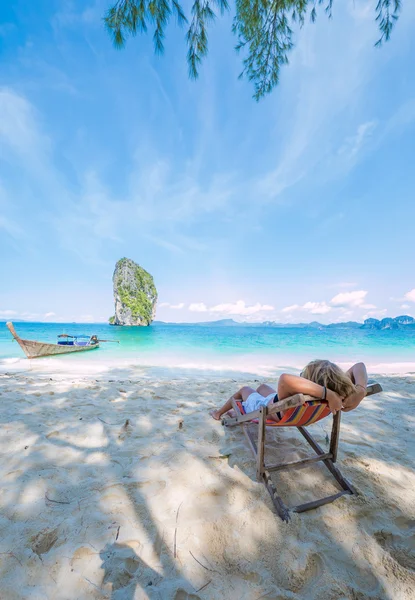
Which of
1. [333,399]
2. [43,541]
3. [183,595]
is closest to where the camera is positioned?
[183,595]

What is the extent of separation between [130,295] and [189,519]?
69.8m

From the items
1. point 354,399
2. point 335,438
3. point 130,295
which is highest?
point 130,295

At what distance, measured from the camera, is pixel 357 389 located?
7.00ft

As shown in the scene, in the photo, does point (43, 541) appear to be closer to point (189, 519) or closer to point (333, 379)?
point (189, 519)

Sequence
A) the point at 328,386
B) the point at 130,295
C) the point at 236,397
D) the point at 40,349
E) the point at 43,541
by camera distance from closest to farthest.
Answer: the point at 43,541
the point at 328,386
the point at 236,397
the point at 40,349
the point at 130,295

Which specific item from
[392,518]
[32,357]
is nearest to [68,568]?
[392,518]

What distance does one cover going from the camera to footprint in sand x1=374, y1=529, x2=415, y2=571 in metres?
1.58

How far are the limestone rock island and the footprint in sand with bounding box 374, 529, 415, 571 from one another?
69242 mm

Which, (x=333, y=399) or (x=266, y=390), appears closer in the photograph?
(x=333, y=399)

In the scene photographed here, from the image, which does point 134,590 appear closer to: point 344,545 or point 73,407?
point 344,545

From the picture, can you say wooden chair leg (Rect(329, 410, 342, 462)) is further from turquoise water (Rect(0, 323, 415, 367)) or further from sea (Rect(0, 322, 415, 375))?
turquoise water (Rect(0, 323, 415, 367))

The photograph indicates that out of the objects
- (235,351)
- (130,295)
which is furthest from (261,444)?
(130,295)

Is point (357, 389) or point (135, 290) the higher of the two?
point (135, 290)

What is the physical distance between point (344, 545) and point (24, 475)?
2702 mm
